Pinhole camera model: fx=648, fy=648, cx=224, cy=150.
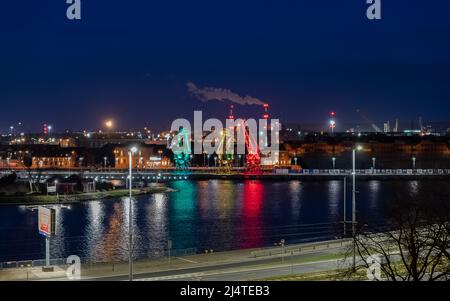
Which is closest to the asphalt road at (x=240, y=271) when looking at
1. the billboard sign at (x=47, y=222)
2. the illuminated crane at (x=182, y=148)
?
the billboard sign at (x=47, y=222)

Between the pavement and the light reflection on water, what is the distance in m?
2.53

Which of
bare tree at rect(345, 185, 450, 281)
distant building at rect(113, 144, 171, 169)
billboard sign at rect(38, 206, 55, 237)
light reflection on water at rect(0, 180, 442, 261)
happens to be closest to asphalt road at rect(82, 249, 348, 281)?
bare tree at rect(345, 185, 450, 281)

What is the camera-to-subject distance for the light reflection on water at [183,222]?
9.55 metres

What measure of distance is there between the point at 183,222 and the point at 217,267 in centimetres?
709

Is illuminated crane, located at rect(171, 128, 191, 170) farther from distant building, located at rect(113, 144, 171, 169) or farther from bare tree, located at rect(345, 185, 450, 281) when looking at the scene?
bare tree, located at rect(345, 185, 450, 281)

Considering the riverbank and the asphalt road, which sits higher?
the asphalt road

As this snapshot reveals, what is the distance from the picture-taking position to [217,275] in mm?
5180

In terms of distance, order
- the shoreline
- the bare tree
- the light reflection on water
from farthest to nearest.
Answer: the shoreline < the light reflection on water < the bare tree

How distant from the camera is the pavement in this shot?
518 cm

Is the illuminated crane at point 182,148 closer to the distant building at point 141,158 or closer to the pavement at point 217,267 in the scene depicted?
A: the distant building at point 141,158

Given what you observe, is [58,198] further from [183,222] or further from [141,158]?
[141,158]

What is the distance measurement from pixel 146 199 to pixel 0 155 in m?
24.7

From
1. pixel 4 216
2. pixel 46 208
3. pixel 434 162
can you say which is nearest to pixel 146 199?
pixel 4 216

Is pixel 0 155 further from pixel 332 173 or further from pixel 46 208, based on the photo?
pixel 46 208
